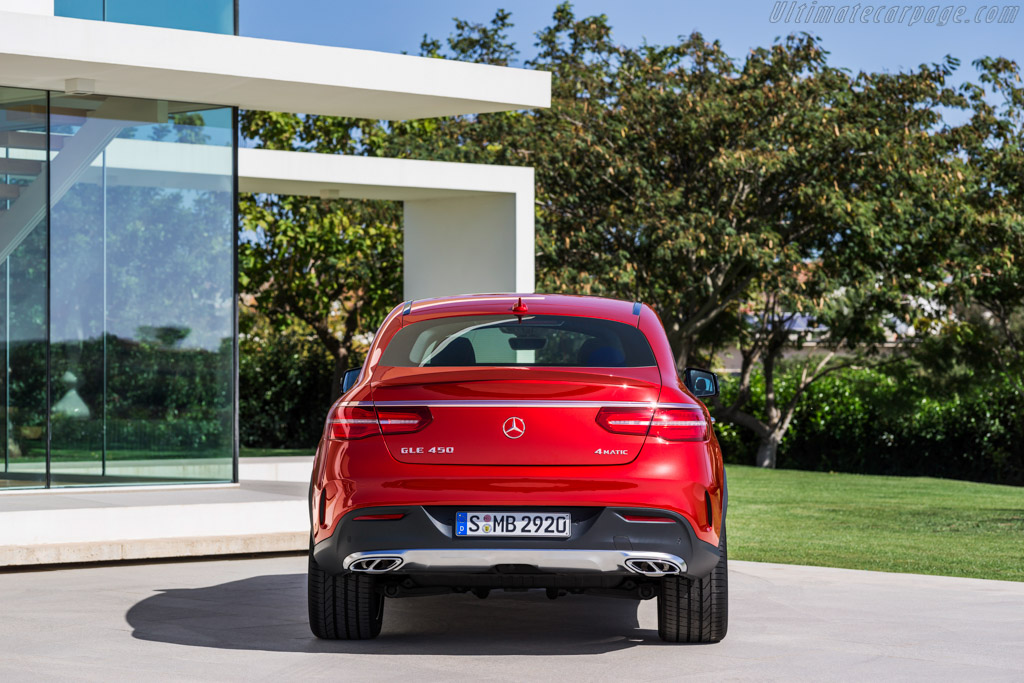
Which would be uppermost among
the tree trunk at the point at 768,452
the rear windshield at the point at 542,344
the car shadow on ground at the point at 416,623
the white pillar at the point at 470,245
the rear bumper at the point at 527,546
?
the white pillar at the point at 470,245

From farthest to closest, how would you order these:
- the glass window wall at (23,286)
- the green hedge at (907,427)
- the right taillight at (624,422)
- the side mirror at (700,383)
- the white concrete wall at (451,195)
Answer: the green hedge at (907,427)
the white concrete wall at (451,195)
the glass window wall at (23,286)
the side mirror at (700,383)
the right taillight at (624,422)

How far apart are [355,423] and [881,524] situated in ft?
32.6

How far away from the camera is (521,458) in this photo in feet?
18.4

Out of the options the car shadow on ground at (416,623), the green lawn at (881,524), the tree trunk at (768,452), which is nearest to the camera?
the car shadow on ground at (416,623)

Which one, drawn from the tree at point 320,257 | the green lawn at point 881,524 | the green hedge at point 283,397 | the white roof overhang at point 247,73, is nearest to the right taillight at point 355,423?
the green lawn at point 881,524

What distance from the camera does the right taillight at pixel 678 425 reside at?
5672 millimetres

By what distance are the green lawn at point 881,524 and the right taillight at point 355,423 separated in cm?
561

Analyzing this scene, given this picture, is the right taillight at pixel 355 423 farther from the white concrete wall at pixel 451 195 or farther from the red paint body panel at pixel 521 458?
the white concrete wall at pixel 451 195

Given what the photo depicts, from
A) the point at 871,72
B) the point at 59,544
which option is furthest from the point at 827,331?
the point at 59,544

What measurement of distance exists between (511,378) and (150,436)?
23.3ft

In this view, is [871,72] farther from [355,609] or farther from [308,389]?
[355,609]

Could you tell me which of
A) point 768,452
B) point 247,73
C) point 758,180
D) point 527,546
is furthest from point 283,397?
point 527,546

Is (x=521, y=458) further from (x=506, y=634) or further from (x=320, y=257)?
(x=320, y=257)

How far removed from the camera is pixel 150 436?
12.1m
